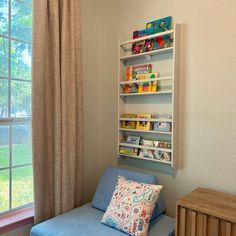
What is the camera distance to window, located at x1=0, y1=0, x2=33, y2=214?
5.98ft

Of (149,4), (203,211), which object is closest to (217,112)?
(203,211)

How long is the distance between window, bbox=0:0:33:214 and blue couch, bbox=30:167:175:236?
43 centimetres

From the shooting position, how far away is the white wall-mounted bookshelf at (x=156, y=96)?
1.84m

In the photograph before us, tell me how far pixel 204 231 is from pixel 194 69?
46.7 inches

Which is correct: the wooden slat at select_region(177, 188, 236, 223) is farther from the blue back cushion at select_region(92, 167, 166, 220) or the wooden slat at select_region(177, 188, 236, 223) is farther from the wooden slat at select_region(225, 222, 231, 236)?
the blue back cushion at select_region(92, 167, 166, 220)

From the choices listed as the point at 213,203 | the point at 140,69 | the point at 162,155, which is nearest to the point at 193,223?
the point at 213,203

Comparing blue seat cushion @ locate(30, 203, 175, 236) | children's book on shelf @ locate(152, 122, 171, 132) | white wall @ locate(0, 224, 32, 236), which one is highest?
children's book on shelf @ locate(152, 122, 171, 132)

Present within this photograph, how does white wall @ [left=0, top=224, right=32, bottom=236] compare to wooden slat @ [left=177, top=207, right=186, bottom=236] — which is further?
white wall @ [left=0, top=224, right=32, bottom=236]

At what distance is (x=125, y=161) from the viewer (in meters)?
2.31

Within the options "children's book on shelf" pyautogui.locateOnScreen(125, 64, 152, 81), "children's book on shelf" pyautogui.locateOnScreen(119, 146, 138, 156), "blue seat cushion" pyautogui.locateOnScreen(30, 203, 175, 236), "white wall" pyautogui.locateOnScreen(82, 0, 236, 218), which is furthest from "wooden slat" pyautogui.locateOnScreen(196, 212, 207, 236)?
"children's book on shelf" pyautogui.locateOnScreen(125, 64, 152, 81)

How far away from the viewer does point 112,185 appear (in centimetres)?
199

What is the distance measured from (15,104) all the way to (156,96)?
49.3 inches

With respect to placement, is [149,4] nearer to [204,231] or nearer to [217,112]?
[217,112]

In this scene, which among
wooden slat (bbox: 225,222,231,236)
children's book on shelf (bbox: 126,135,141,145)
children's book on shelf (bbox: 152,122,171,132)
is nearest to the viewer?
wooden slat (bbox: 225,222,231,236)
